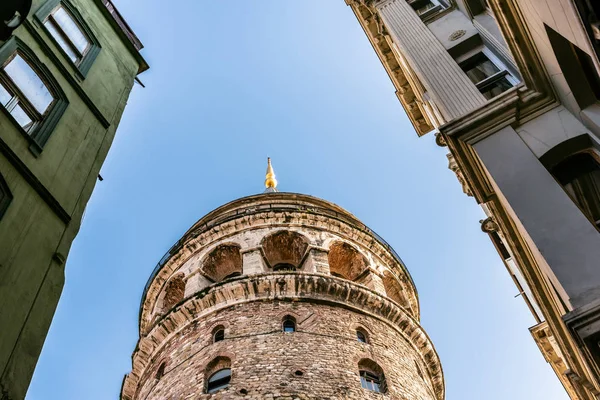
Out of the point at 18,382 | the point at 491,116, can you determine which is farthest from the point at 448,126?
the point at 18,382

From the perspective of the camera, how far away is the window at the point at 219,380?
52.0 ft

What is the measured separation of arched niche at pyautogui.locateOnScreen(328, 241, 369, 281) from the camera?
909 inches

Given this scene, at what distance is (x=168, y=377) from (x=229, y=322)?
2.21 metres

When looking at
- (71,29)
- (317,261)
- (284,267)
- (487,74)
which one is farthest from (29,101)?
(284,267)

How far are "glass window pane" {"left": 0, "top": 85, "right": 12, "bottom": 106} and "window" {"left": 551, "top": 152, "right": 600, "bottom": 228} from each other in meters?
7.71

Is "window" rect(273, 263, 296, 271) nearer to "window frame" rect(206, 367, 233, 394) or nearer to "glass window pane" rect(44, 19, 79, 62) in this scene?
"window frame" rect(206, 367, 233, 394)

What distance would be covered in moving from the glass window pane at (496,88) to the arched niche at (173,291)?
46.3 feet

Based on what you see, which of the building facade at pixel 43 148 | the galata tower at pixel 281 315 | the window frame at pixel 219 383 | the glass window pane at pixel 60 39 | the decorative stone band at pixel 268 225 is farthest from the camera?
the decorative stone band at pixel 268 225

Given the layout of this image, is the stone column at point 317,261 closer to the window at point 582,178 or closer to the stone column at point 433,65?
the stone column at point 433,65

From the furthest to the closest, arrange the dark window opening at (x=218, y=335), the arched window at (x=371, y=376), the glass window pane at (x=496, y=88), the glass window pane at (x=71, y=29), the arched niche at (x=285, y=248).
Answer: the arched niche at (x=285, y=248)
the dark window opening at (x=218, y=335)
the arched window at (x=371, y=376)
the glass window pane at (x=496, y=88)
the glass window pane at (x=71, y=29)

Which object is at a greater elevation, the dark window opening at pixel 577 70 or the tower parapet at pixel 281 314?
the tower parapet at pixel 281 314

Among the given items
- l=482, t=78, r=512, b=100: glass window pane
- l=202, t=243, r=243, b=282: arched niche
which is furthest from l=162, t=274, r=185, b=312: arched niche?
l=482, t=78, r=512, b=100: glass window pane

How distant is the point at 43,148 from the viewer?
8.92 m

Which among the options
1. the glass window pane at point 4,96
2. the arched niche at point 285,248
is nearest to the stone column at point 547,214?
the glass window pane at point 4,96
